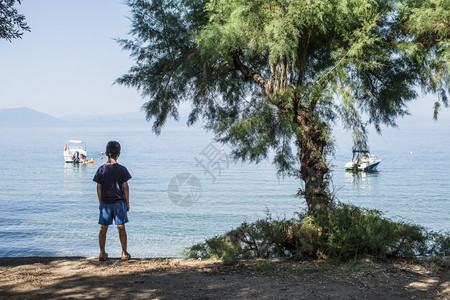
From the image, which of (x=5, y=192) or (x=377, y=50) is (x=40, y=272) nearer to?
(x=377, y=50)

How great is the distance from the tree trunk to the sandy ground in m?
1.64

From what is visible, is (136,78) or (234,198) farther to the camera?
(234,198)

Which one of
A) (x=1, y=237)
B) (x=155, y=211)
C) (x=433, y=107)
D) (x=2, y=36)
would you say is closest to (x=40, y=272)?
(x=2, y=36)

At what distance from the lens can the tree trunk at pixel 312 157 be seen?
7.78m

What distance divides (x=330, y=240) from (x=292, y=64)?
115 inches

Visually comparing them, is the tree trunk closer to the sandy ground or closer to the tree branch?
the tree branch

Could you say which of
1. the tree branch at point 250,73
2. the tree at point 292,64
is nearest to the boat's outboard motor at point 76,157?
the tree at point 292,64

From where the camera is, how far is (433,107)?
26.2 ft

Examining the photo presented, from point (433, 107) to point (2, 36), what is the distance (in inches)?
269

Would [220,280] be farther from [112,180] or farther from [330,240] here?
[112,180]

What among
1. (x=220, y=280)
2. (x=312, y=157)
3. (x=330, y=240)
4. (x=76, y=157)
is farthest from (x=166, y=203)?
(x=76, y=157)

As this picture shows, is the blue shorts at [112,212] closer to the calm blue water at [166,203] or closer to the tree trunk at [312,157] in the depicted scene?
the tree trunk at [312,157]

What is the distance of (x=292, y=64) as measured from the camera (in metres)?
7.54

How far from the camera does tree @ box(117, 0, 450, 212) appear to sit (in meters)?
7.34
